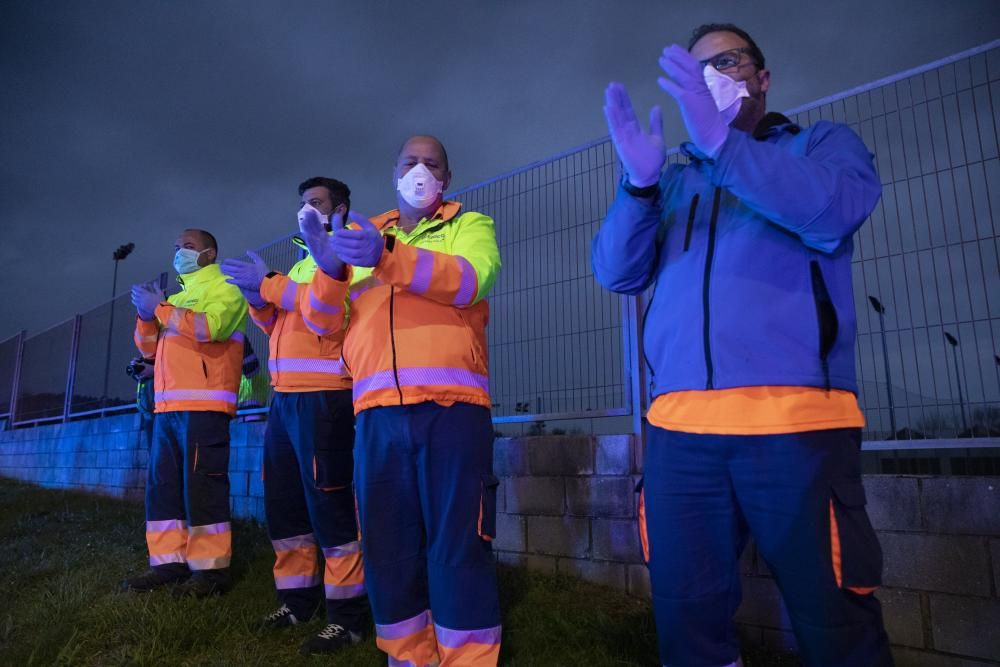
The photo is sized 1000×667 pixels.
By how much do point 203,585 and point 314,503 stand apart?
3.83 ft

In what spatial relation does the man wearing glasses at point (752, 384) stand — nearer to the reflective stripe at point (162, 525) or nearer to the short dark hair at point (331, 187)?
the short dark hair at point (331, 187)

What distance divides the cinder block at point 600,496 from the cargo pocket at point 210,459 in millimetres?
2133

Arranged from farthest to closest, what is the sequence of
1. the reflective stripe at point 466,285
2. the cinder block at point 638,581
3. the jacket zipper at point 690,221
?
1. the cinder block at point 638,581
2. the reflective stripe at point 466,285
3. the jacket zipper at point 690,221

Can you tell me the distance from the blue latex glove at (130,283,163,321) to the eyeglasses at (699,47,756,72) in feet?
12.6

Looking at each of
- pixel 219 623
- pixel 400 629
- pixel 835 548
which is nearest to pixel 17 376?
pixel 219 623

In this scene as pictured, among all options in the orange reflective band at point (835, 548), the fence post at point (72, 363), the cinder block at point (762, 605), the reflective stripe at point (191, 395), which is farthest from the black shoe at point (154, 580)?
the fence post at point (72, 363)

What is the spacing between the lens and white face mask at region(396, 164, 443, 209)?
2.85m

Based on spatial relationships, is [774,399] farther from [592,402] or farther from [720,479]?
[592,402]

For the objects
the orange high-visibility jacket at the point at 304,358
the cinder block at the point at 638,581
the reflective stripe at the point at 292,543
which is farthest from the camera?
the cinder block at the point at 638,581

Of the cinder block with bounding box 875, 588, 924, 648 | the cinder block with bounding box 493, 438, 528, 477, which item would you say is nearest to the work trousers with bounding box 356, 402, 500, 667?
the cinder block with bounding box 875, 588, 924, 648

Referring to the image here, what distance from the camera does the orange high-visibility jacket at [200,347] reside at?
434 centimetres

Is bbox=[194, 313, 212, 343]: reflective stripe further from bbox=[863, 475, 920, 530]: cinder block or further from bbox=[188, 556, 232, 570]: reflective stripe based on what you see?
bbox=[863, 475, 920, 530]: cinder block

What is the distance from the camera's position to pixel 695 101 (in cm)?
161

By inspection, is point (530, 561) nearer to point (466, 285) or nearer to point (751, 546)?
point (751, 546)
